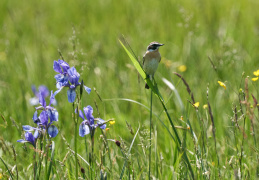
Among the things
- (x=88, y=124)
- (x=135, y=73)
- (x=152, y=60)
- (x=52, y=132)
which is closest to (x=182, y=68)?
(x=135, y=73)

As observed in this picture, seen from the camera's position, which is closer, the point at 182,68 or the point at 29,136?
the point at 29,136

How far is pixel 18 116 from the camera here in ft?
13.4

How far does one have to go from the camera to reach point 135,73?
519cm

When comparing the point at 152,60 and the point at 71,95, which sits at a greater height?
the point at 152,60

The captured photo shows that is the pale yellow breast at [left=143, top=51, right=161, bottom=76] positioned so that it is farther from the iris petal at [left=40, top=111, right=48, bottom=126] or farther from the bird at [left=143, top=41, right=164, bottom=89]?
the iris petal at [left=40, top=111, right=48, bottom=126]

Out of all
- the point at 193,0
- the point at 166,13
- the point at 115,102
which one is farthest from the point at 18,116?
the point at 193,0

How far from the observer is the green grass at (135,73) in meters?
3.11

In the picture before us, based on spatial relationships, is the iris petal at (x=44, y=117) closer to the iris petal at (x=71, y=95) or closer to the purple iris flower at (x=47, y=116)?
the purple iris flower at (x=47, y=116)

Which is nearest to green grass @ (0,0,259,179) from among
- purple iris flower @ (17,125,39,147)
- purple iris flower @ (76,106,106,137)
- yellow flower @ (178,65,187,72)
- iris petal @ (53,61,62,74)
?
yellow flower @ (178,65,187,72)

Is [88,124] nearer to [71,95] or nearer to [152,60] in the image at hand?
[71,95]

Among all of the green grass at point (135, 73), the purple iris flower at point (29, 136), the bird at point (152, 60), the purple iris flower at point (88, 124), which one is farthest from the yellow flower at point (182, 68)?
the purple iris flower at point (29, 136)

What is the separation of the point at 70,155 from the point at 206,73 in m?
2.82

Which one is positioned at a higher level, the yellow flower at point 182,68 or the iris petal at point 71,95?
the yellow flower at point 182,68

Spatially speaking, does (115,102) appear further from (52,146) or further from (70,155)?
(52,146)
